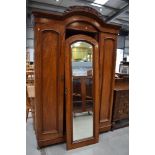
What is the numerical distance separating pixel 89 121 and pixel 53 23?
174cm

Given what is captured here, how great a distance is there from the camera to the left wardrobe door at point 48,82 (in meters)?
2.50

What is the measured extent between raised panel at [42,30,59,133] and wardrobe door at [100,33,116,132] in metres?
0.93

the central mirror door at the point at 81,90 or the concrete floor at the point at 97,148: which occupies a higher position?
the central mirror door at the point at 81,90

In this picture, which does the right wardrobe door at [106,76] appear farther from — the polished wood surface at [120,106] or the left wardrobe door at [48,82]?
the left wardrobe door at [48,82]

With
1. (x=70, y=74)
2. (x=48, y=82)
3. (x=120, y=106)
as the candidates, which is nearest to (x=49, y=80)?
(x=48, y=82)

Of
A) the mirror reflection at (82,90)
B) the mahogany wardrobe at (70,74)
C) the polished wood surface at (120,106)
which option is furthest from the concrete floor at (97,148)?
the polished wood surface at (120,106)

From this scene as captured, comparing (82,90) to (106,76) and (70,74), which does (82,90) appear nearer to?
(70,74)

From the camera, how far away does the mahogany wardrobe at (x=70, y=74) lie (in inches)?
99.9

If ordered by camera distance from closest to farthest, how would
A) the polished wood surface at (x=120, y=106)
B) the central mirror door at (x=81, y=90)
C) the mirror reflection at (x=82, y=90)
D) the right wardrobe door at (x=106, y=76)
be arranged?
1. the central mirror door at (x=81, y=90)
2. the mirror reflection at (x=82, y=90)
3. the right wardrobe door at (x=106, y=76)
4. the polished wood surface at (x=120, y=106)

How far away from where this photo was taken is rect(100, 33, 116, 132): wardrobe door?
10.2 feet

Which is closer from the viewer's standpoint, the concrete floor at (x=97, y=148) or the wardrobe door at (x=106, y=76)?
the concrete floor at (x=97, y=148)

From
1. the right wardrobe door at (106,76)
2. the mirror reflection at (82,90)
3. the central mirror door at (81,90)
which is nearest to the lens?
the central mirror door at (81,90)
